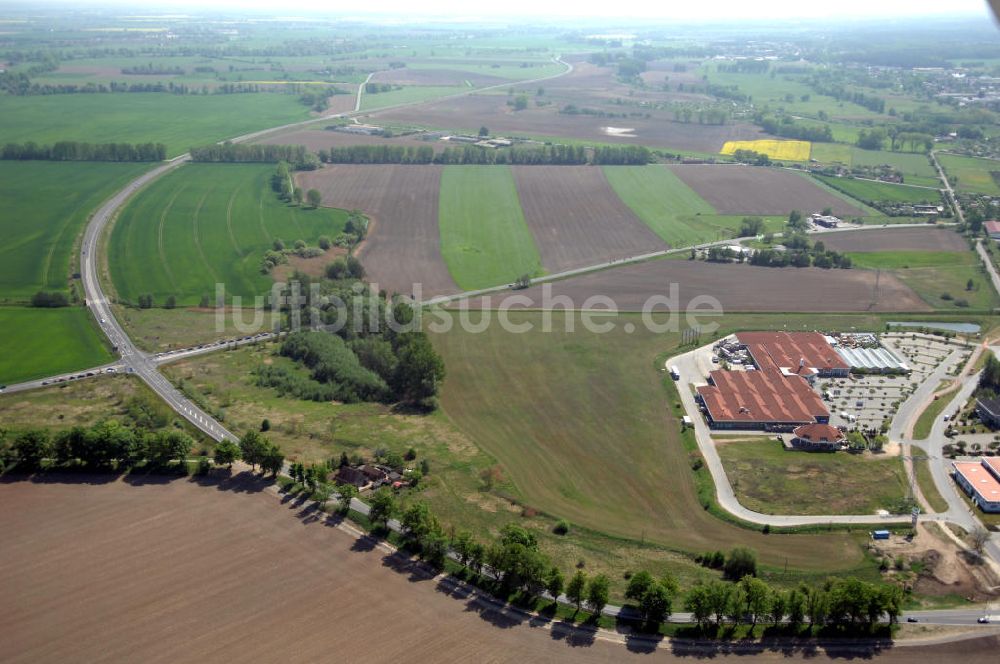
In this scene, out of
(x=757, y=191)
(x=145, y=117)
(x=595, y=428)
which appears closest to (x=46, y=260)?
(x=595, y=428)

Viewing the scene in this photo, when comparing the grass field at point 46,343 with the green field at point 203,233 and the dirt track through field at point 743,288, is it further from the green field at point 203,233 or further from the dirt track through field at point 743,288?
the dirt track through field at point 743,288

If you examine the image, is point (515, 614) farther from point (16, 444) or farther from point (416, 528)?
point (16, 444)

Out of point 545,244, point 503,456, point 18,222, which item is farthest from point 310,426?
point 18,222

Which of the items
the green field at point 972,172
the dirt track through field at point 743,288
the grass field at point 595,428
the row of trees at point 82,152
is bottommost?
the grass field at point 595,428

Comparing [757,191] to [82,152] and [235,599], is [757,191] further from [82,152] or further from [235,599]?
[82,152]

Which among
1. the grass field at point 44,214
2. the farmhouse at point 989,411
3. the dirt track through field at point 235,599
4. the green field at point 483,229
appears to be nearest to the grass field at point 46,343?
the grass field at point 44,214

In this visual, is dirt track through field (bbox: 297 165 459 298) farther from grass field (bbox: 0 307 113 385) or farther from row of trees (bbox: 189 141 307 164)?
grass field (bbox: 0 307 113 385)

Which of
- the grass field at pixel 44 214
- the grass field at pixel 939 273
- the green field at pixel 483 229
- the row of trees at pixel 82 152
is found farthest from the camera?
the row of trees at pixel 82 152
